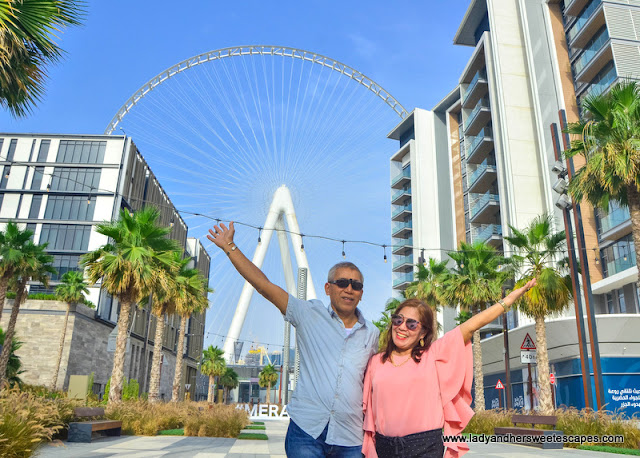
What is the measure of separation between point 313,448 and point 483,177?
53199 mm

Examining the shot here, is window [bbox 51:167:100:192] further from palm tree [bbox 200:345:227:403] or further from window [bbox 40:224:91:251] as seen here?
palm tree [bbox 200:345:227:403]

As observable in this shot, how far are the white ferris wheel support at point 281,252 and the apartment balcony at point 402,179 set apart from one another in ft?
106

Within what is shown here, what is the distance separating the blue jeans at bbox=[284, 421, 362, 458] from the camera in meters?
3.18

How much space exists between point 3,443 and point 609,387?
32285mm

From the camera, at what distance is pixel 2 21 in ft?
29.8

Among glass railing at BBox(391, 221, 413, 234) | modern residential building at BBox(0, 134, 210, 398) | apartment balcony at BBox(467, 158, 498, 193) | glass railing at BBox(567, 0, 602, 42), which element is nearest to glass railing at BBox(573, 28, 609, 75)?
glass railing at BBox(567, 0, 602, 42)

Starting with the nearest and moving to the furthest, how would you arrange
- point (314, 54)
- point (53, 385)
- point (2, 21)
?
point (2, 21) < point (53, 385) < point (314, 54)

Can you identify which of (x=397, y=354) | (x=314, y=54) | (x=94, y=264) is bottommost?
(x=397, y=354)

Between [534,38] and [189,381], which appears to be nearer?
[534,38]

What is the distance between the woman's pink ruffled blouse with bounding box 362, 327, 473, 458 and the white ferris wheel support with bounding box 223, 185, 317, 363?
147 feet

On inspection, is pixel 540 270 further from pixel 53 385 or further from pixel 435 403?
pixel 53 385

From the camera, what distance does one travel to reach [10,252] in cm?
3456

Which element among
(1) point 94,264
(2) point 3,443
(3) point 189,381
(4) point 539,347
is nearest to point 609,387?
(4) point 539,347

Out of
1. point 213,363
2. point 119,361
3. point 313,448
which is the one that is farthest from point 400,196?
point 313,448
